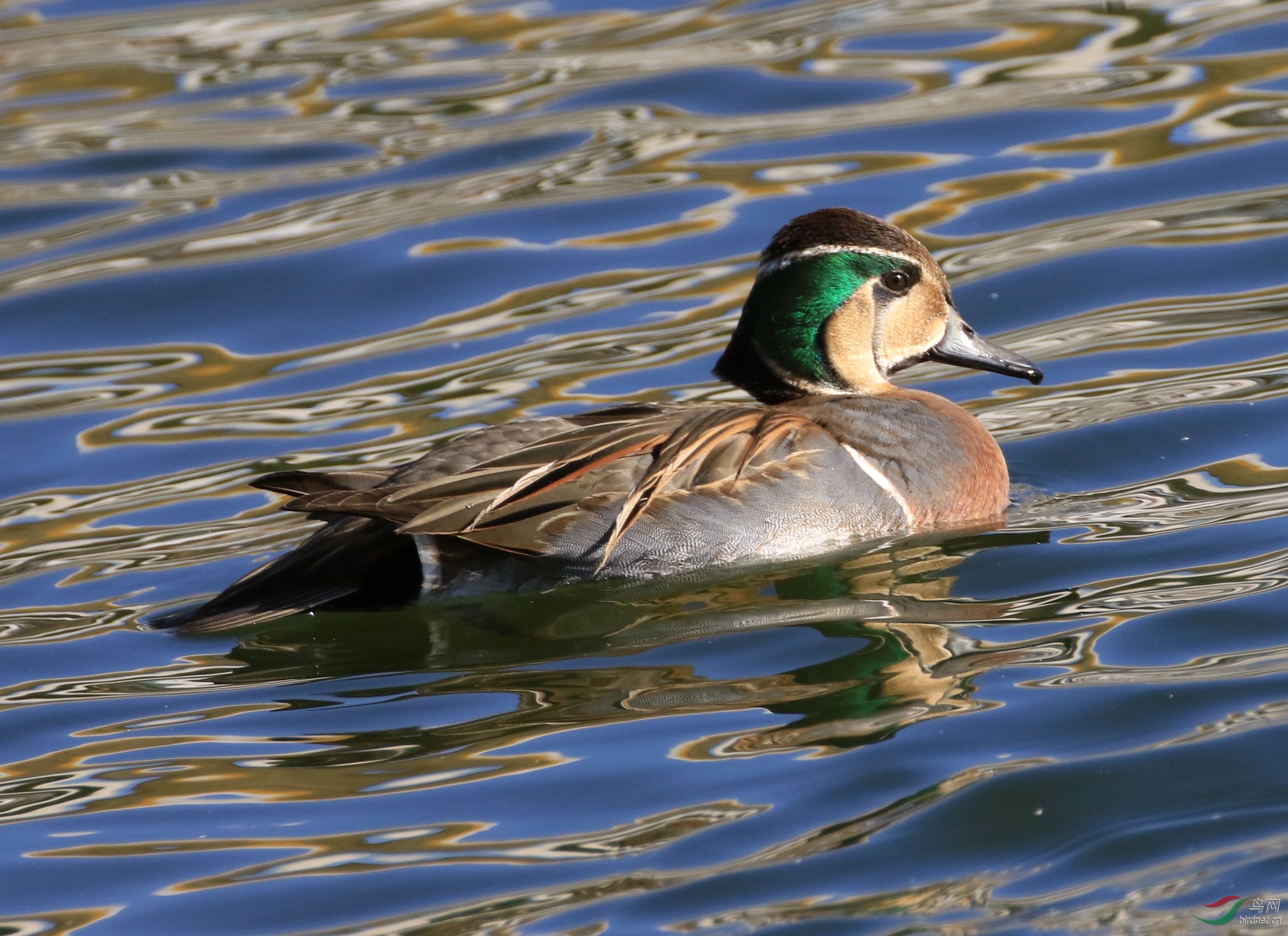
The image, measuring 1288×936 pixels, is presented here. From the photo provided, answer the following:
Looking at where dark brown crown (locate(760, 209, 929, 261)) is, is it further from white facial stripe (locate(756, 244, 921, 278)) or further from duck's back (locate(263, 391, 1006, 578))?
duck's back (locate(263, 391, 1006, 578))

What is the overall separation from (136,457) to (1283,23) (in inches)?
333

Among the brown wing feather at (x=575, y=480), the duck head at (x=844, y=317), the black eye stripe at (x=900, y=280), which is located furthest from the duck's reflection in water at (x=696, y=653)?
the black eye stripe at (x=900, y=280)

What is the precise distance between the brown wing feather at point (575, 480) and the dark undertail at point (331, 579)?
0.22 meters

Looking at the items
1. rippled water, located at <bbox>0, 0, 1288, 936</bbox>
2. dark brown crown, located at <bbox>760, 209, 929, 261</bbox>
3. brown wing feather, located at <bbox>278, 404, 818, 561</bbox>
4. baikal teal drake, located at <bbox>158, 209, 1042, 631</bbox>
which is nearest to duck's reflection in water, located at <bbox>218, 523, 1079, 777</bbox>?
rippled water, located at <bbox>0, 0, 1288, 936</bbox>

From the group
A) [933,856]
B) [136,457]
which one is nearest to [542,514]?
[933,856]

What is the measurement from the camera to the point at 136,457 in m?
8.89

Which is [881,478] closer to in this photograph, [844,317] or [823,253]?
[844,317]

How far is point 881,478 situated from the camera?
275 inches

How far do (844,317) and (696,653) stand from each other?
2.01 meters

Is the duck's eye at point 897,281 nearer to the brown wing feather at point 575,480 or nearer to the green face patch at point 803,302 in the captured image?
the green face patch at point 803,302

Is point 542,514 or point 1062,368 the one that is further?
point 1062,368

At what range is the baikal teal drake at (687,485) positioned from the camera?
644 cm

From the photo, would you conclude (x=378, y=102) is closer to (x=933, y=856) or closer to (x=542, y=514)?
(x=542, y=514)

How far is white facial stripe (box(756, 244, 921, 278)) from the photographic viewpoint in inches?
285
